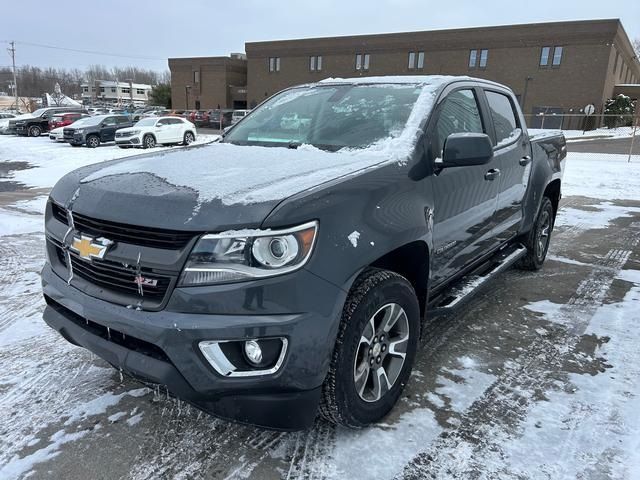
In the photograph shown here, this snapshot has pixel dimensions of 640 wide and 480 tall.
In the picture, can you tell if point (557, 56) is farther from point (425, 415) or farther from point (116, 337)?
point (116, 337)

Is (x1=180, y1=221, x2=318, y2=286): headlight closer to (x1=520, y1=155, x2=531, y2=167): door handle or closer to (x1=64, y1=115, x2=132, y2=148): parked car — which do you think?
(x1=520, y1=155, x2=531, y2=167): door handle

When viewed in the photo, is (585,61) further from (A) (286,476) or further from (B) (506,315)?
(A) (286,476)

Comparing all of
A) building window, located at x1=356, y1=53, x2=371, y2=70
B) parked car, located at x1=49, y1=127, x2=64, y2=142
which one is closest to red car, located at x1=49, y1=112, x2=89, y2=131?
parked car, located at x1=49, y1=127, x2=64, y2=142

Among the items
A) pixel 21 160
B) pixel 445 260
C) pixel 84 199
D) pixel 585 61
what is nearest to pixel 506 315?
pixel 445 260

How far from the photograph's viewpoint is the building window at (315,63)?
184 ft

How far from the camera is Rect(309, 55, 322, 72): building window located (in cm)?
5603

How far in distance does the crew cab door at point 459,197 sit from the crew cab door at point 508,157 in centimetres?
17

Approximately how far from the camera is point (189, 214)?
6.89ft

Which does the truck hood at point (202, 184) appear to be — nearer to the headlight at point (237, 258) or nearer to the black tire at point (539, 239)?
the headlight at point (237, 258)

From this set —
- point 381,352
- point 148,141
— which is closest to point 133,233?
point 381,352

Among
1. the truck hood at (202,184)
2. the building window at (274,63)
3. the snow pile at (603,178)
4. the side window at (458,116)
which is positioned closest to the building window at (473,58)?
the building window at (274,63)

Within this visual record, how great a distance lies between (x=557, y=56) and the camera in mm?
43250

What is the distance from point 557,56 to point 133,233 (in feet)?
160

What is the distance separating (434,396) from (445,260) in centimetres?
84
